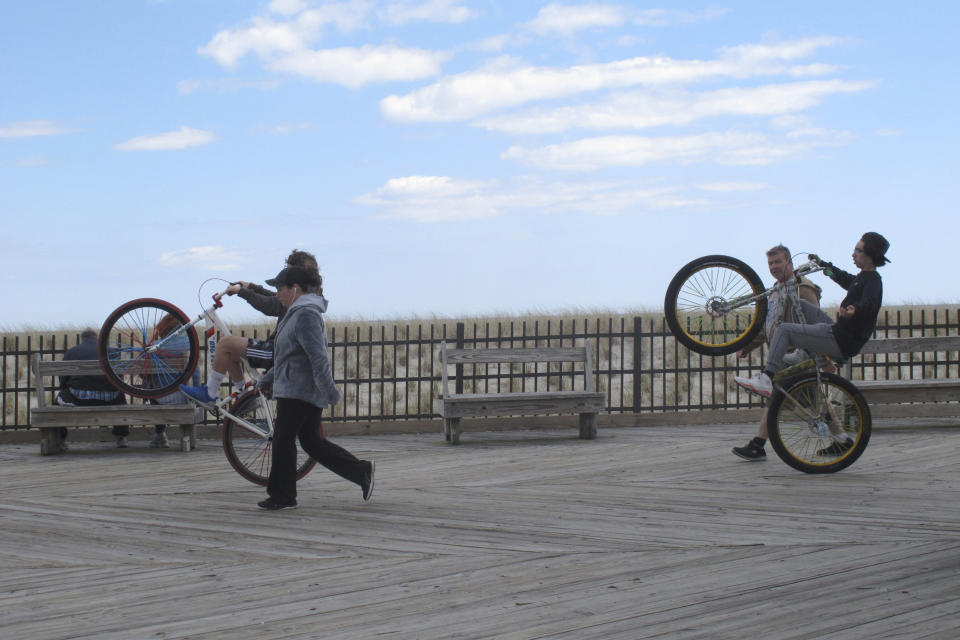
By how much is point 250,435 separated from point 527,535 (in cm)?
295

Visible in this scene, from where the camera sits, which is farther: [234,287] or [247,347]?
[247,347]

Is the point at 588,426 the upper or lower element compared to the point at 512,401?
lower

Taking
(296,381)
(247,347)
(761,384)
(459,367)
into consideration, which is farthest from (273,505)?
(459,367)

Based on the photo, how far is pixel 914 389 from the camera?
1170cm

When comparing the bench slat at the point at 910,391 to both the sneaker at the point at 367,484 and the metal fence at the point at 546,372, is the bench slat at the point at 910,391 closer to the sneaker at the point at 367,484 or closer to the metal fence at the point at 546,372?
the metal fence at the point at 546,372

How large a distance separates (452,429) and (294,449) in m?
4.20

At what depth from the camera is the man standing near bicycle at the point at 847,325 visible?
774 cm

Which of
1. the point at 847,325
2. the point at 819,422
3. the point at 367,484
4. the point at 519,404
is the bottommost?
the point at 367,484

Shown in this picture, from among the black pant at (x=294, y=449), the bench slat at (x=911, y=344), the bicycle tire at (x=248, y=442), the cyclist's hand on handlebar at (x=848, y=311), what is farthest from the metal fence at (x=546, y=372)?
the black pant at (x=294, y=449)

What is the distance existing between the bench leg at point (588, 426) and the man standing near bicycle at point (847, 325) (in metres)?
3.50

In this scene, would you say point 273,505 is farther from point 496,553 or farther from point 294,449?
point 496,553

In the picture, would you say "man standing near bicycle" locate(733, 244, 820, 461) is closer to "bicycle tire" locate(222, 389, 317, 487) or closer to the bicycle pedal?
the bicycle pedal

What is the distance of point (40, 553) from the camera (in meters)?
5.68

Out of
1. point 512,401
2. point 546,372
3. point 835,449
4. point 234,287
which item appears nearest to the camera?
point 234,287
